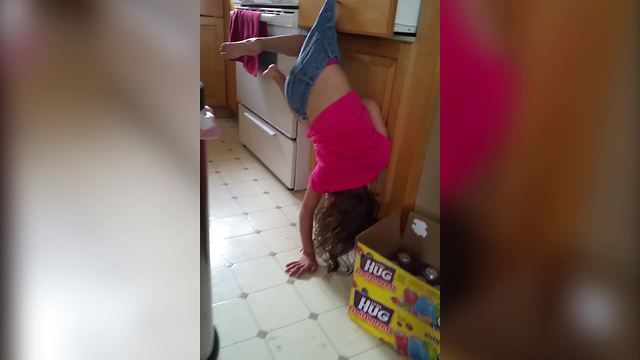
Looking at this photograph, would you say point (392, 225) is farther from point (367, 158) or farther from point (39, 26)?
point (39, 26)

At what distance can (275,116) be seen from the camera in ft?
6.79

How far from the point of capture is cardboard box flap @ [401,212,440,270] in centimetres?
130

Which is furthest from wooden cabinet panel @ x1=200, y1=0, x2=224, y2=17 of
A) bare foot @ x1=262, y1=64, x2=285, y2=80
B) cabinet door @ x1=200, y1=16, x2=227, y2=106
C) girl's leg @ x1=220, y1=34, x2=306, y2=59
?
bare foot @ x1=262, y1=64, x2=285, y2=80

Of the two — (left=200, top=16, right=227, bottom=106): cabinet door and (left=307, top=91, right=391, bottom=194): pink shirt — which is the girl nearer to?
(left=307, top=91, right=391, bottom=194): pink shirt

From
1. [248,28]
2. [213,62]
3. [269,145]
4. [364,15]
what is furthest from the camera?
[213,62]

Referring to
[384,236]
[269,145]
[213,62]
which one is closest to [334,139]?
[384,236]

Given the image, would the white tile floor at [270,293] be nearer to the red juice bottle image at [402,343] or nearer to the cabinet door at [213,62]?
the red juice bottle image at [402,343]

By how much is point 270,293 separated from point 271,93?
1.14m

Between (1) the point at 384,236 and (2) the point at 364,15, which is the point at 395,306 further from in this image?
(2) the point at 364,15

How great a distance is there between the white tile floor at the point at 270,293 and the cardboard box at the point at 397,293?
68 millimetres

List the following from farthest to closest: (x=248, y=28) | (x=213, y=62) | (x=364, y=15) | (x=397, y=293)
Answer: (x=213, y=62)
(x=248, y=28)
(x=364, y=15)
(x=397, y=293)

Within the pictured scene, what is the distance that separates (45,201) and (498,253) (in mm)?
238

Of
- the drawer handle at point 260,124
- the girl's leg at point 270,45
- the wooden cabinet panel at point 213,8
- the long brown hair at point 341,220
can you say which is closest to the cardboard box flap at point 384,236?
the long brown hair at point 341,220

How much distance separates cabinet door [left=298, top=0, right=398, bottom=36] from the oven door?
0.25m
